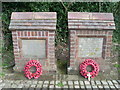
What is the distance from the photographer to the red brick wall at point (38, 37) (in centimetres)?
370

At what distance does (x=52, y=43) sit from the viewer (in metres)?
3.76

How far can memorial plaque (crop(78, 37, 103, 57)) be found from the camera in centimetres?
375

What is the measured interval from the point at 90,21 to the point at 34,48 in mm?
1453

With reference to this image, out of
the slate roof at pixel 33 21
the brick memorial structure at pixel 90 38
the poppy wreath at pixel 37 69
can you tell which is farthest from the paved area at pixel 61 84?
the slate roof at pixel 33 21

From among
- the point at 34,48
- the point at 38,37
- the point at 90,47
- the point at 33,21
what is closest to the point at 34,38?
the point at 38,37

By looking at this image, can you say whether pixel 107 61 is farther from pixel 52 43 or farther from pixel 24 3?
pixel 24 3

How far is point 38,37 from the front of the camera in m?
3.70

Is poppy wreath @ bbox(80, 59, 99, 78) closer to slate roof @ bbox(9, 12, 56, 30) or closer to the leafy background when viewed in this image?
slate roof @ bbox(9, 12, 56, 30)

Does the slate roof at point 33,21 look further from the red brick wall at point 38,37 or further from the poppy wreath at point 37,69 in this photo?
the poppy wreath at point 37,69

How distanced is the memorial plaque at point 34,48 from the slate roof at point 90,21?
2.60 feet

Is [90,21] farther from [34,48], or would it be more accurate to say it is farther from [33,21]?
[34,48]

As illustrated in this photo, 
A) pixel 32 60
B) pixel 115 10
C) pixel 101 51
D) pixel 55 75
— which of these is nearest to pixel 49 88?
pixel 55 75

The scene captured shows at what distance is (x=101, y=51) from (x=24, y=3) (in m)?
3.09

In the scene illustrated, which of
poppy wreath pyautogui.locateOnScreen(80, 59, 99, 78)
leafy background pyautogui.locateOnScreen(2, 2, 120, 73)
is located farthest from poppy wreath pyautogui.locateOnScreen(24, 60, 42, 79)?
leafy background pyautogui.locateOnScreen(2, 2, 120, 73)
